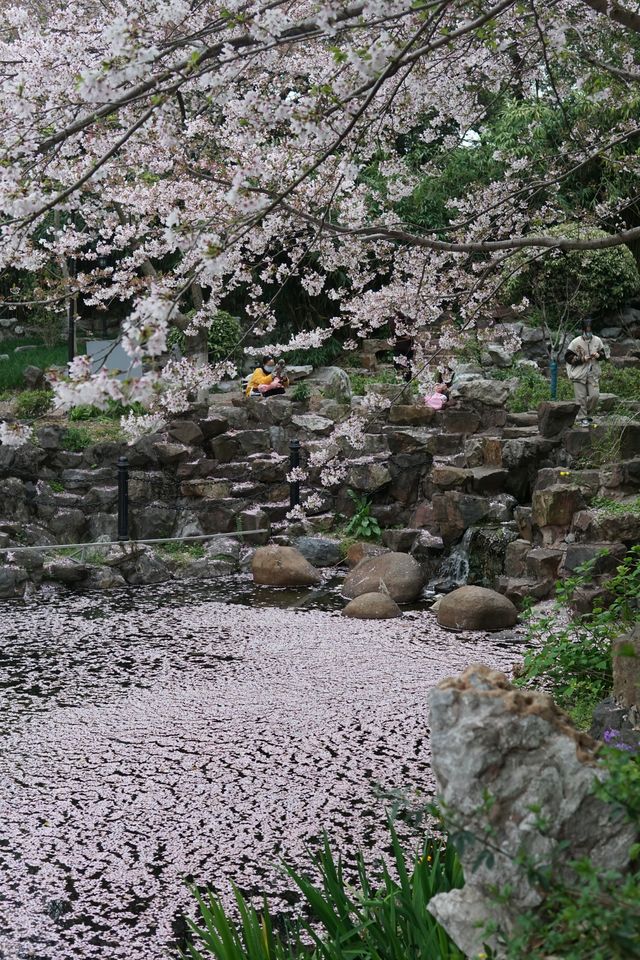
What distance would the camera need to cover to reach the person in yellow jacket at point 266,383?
16.4 metres

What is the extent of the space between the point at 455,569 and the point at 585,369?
12.2 feet

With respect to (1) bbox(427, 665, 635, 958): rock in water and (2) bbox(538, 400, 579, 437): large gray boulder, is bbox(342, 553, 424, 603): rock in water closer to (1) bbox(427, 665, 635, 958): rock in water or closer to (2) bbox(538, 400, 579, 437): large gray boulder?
(2) bbox(538, 400, 579, 437): large gray boulder

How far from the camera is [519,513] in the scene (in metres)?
11.3

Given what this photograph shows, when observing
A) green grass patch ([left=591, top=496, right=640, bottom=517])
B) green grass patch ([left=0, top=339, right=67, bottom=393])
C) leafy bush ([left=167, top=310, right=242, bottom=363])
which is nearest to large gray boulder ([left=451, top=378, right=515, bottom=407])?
green grass patch ([left=591, top=496, right=640, bottom=517])

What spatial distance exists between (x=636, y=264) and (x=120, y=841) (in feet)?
57.0

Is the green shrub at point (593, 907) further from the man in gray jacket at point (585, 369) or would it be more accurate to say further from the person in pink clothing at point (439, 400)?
the person in pink clothing at point (439, 400)

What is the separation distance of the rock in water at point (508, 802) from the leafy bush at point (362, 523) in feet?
34.9

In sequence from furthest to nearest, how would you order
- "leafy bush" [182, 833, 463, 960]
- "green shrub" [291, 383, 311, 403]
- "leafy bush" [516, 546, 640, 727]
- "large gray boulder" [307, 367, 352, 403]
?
"large gray boulder" [307, 367, 352, 403]
"green shrub" [291, 383, 311, 403]
"leafy bush" [516, 546, 640, 727]
"leafy bush" [182, 833, 463, 960]

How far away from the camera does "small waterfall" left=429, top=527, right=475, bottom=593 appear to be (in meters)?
11.5

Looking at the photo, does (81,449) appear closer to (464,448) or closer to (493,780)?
(464,448)

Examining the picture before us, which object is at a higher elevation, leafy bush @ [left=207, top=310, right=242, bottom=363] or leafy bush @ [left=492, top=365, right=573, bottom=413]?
leafy bush @ [left=207, top=310, right=242, bottom=363]

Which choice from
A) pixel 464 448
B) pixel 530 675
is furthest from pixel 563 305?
pixel 530 675

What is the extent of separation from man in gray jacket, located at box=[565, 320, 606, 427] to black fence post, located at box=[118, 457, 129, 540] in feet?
19.6

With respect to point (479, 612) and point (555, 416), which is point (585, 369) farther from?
point (479, 612)
